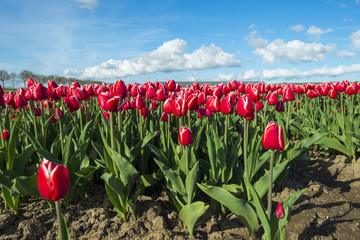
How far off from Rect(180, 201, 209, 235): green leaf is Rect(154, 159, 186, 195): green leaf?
0.79 ft

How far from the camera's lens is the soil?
9.82 feet

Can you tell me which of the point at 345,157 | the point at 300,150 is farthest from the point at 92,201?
the point at 345,157

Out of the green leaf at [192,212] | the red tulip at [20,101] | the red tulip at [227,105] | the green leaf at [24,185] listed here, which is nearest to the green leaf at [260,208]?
the green leaf at [192,212]

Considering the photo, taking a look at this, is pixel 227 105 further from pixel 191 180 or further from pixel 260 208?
pixel 260 208

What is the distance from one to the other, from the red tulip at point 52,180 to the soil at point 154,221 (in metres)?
1.64

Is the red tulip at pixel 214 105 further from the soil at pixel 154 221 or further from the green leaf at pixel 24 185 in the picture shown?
the green leaf at pixel 24 185

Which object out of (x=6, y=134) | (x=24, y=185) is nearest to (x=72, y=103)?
(x=6, y=134)

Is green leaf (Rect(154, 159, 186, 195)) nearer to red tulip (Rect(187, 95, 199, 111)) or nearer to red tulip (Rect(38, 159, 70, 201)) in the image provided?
red tulip (Rect(187, 95, 199, 111))

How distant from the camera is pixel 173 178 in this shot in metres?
3.05

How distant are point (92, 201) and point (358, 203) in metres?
3.92

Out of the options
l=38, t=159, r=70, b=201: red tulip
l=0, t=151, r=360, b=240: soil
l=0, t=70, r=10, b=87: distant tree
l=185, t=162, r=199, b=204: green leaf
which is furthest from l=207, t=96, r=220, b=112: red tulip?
l=0, t=70, r=10, b=87: distant tree

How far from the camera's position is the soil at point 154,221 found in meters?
2.99

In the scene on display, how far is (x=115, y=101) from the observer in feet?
9.52

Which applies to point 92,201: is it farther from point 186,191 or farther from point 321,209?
point 321,209
